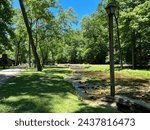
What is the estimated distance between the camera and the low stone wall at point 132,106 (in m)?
9.01

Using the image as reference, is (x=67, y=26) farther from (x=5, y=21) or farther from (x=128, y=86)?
(x=128, y=86)

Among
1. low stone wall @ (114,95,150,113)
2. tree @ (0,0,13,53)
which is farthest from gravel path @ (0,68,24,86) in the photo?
low stone wall @ (114,95,150,113)

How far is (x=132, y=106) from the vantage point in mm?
9688

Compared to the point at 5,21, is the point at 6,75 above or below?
below

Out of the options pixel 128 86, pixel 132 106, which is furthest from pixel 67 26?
pixel 132 106

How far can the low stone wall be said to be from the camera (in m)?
9.01

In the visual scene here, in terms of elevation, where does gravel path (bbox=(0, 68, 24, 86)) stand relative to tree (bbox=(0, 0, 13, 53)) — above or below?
below

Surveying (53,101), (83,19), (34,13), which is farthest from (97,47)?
(53,101)

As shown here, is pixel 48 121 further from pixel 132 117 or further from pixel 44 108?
pixel 44 108

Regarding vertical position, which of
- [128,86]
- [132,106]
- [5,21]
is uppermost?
[5,21]

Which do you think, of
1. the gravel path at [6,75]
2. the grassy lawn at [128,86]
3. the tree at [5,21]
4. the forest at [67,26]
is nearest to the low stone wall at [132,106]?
the grassy lawn at [128,86]

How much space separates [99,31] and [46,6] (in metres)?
44.6

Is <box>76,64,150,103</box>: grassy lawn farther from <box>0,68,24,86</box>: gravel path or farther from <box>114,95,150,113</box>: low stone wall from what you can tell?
<box>0,68,24,86</box>: gravel path

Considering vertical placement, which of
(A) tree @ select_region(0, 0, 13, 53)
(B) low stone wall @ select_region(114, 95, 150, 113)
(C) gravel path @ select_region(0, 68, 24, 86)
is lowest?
(B) low stone wall @ select_region(114, 95, 150, 113)
